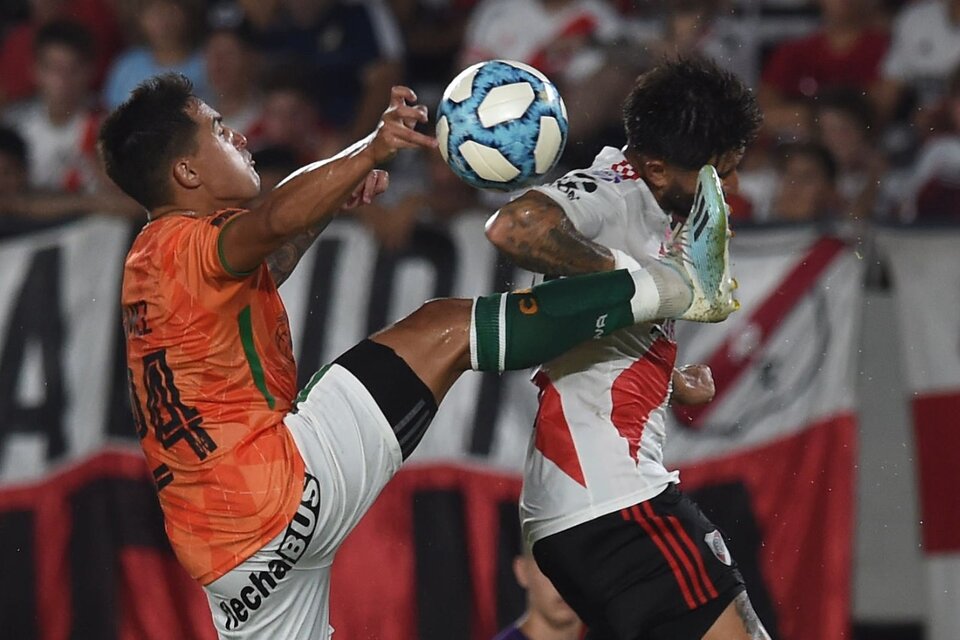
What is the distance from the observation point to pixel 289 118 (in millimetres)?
7598

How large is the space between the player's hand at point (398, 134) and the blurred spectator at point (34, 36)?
5.24 metres

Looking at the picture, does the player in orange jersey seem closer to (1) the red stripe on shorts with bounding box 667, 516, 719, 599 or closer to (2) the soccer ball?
(2) the soccer ball

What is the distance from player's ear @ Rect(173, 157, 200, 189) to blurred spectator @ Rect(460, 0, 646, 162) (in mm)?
2863

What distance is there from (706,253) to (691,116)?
0.40 metres

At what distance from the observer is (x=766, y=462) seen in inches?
247

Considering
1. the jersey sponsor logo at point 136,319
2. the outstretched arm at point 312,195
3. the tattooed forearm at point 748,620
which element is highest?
the outstretched arm at point 312,195

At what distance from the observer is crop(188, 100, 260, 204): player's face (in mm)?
4273

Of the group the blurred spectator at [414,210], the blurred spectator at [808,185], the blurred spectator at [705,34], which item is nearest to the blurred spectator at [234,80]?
the blurred spectator at [414,210]

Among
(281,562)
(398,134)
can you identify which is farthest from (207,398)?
(398,134)

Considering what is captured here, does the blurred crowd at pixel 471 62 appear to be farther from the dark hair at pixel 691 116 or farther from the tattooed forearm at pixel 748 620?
the tattooed forearm at pixel 748 620

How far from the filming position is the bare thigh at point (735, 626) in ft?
13.3

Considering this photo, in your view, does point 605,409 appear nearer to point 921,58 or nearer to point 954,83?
point 954,83

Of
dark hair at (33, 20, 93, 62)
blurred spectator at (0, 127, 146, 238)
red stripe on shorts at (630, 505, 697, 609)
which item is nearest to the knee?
red stripe on shorts at (630, 505, 697, 609)

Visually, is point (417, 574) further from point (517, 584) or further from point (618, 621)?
point (618, 621)
